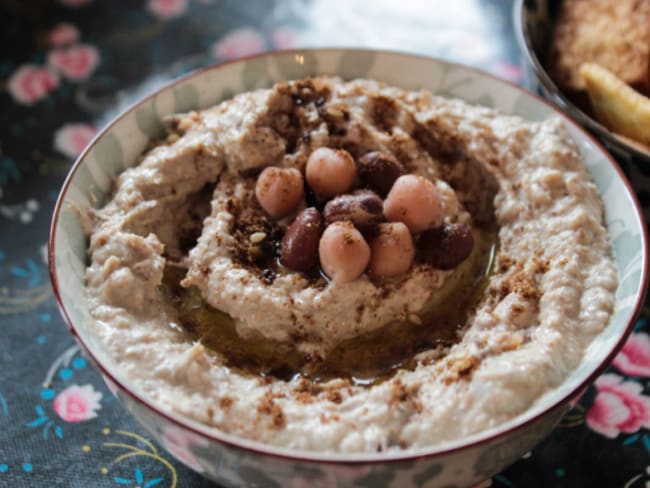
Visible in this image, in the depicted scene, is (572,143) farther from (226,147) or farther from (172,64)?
(172,64)

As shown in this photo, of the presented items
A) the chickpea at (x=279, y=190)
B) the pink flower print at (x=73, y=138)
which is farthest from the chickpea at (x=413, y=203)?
the pink flower print at (x=73, y=138)

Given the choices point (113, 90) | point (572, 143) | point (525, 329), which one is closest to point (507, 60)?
point (572, 143)

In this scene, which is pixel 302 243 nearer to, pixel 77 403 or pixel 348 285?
pixel 348 285

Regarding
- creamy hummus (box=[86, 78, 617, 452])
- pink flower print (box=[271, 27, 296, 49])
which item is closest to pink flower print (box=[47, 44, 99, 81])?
pink flower print (box=[271, 27, 296, 49])

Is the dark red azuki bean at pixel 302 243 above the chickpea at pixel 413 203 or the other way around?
Answer: the other way around

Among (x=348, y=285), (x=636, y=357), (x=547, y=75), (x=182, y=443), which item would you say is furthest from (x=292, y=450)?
(x=547, y=75)

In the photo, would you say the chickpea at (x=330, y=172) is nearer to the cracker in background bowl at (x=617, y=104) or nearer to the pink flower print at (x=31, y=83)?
the cracker in background bowl at (x=617, y=104)
